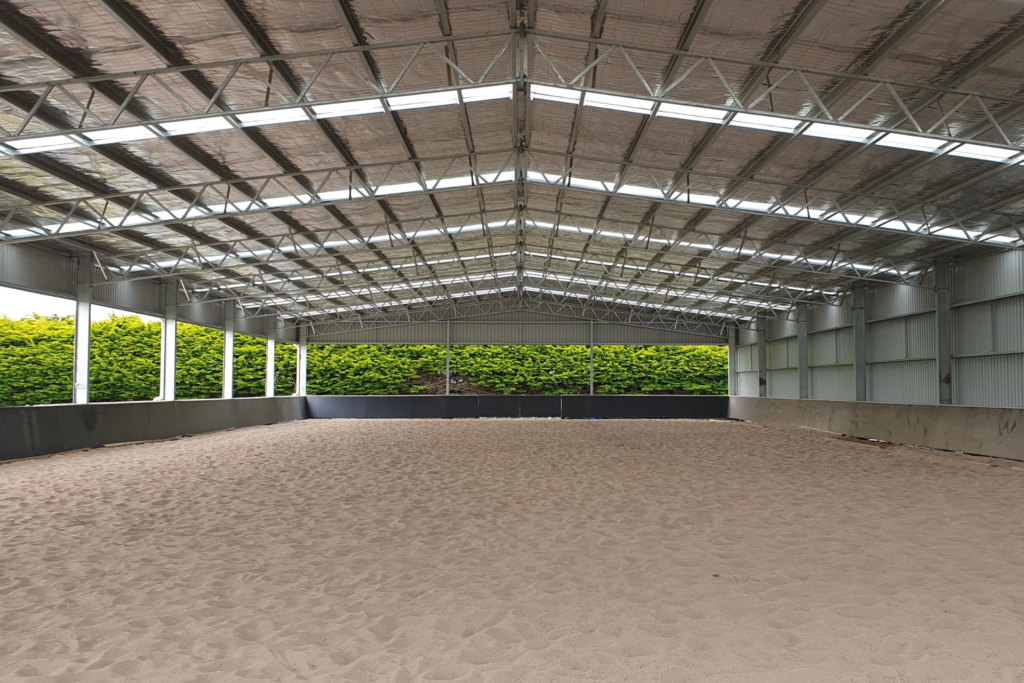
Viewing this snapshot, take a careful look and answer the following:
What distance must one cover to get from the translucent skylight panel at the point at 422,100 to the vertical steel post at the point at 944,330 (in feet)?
54.7

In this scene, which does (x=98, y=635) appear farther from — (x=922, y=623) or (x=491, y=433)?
(x=491, y=433)

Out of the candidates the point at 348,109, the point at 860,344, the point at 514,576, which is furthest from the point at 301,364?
the point at 514,576

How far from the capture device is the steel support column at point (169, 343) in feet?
76.9

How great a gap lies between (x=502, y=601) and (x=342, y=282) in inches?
923

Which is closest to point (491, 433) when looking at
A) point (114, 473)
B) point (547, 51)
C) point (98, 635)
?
point (114, 473)

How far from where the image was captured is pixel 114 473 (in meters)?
13.0

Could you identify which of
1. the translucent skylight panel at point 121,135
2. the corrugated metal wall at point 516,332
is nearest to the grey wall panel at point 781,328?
the corrugated metal wall at point 516,332

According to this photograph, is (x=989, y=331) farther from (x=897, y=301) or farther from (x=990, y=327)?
(x=897, y=301)

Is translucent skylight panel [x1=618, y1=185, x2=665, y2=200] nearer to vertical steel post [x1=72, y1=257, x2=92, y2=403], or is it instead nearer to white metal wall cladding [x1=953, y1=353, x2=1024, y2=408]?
white metal wall cladding [x1=953, y1=353, x2=1024, y2=408]

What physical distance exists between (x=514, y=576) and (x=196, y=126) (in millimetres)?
9920

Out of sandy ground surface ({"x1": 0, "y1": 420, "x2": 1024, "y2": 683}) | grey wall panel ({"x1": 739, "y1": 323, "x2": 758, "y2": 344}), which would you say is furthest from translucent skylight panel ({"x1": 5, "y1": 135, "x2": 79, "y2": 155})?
grey wall panel ({"x1": 739, "y1": 323, "x2": 758, "y2": 344})

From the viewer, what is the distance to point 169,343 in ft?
79.6

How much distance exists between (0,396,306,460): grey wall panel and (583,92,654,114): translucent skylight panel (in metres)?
14.1

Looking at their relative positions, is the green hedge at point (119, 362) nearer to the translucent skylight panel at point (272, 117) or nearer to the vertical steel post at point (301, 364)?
the vertical steel post at point (301, 364)
